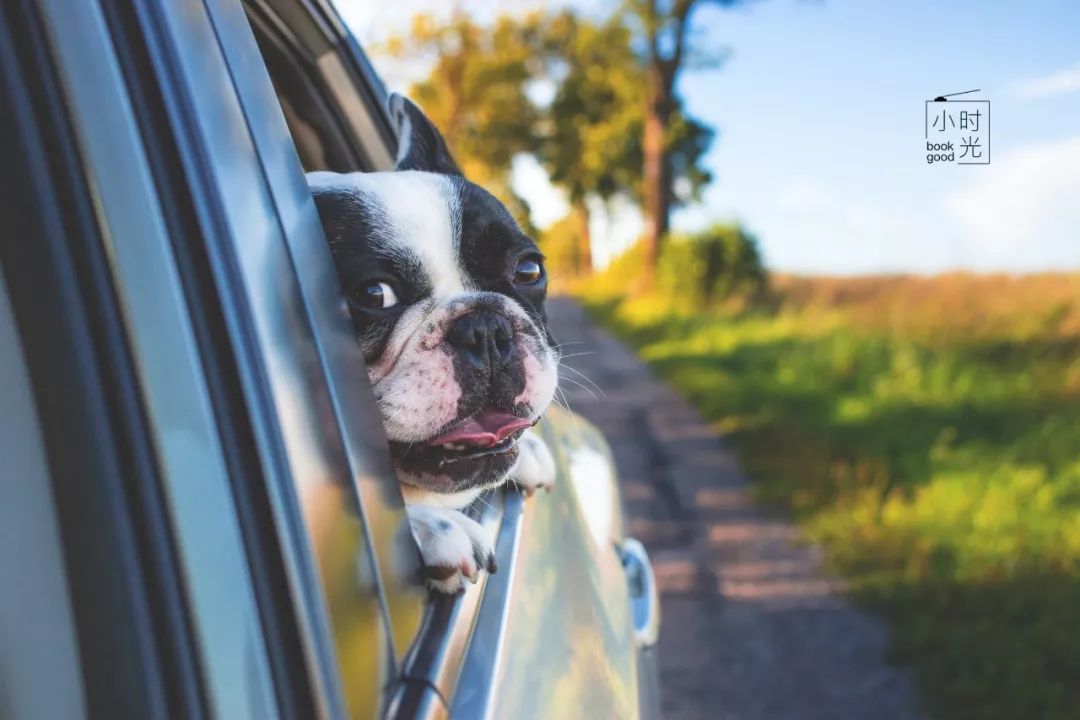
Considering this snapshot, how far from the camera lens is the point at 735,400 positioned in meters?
8.30

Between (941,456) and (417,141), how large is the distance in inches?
173

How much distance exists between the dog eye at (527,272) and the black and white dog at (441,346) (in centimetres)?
6

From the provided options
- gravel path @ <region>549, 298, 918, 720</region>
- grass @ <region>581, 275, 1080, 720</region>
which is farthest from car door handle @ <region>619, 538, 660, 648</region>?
grass @ <region>581, 275, 1080, 720</region>

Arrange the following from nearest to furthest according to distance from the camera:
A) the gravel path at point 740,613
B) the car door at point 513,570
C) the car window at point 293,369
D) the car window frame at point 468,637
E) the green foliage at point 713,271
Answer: the car window at point 293,369 < the car window frame at point 468,637 < the car door at point 513,570 < the gravel path at point 740,613 < the green foliage at point 713,271

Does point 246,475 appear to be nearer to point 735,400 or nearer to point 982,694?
point 982,694

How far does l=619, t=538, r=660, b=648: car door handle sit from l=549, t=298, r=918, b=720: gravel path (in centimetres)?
71

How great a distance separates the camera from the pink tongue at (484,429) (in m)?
1.57

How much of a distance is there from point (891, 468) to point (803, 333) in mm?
5140

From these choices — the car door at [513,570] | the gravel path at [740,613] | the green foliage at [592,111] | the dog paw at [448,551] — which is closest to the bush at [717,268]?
the green foliage at [592,111]

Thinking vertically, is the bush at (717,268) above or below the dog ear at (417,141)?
below

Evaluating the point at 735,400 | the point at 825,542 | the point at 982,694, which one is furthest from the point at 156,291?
the point at 735,400

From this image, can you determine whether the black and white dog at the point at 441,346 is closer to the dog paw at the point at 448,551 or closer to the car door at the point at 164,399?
the dog paw at the point at 448,551

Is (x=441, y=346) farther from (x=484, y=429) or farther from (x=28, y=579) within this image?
(x=28, y=579)

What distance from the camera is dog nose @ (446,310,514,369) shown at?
1.60 meters
